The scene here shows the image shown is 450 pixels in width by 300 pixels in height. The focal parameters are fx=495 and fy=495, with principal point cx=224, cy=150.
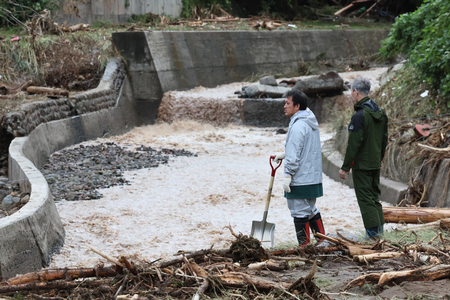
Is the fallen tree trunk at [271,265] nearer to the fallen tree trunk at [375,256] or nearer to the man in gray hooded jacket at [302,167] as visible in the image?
the fallen tree trunk at [375,256]

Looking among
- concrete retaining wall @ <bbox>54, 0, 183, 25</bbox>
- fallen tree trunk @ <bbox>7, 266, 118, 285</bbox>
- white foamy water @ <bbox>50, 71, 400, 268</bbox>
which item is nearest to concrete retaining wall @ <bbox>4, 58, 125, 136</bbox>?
white foamy water @ <bbox>50, 71, 400, 268</bbox>

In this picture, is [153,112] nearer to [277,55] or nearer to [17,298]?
[277,55]

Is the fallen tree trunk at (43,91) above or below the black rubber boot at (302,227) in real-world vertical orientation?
above

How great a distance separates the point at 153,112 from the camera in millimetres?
16547

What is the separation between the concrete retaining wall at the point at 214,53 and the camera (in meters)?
16.4

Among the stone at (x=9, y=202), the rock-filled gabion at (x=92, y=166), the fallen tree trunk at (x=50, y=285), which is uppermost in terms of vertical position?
the fallen tree trunk at (x=50, y=285)

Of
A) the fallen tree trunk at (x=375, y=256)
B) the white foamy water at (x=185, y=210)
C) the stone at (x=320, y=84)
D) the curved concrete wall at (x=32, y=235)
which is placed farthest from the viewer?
the stone at (x=320, y=84)

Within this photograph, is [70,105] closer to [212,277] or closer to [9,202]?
[9,202]

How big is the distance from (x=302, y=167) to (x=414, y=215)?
134cm

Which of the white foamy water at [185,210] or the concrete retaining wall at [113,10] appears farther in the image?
the concrete retaining wall at [113,10]

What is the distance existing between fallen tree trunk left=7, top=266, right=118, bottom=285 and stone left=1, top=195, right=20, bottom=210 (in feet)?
10.7

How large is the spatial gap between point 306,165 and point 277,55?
15491 millimetres

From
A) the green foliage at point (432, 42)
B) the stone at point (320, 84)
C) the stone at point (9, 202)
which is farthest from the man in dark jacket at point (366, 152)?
the stone at point (320, 84)

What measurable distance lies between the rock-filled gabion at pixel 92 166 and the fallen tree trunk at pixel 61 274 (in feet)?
14.4
